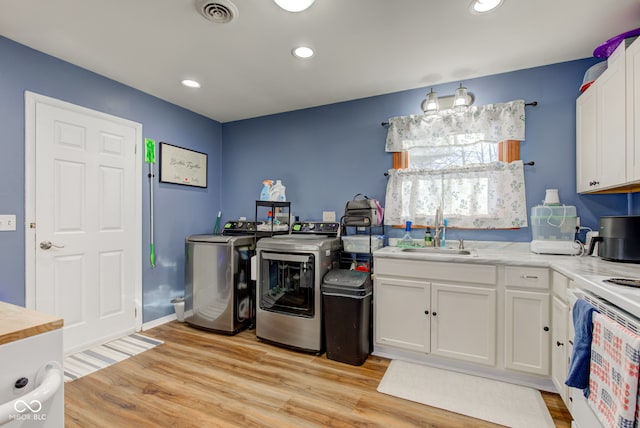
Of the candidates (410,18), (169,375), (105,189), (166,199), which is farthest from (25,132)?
(410,18)

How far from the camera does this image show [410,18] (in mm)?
1901

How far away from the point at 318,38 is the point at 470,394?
2592mm

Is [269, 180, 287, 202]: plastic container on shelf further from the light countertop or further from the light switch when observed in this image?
the light switch

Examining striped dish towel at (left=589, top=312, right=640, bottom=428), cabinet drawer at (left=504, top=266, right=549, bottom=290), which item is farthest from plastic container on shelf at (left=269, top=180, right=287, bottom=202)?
striped dish towel at (left=589, top=312, right=640, bottom=428)

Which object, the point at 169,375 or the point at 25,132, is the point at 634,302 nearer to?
the point at 169,375

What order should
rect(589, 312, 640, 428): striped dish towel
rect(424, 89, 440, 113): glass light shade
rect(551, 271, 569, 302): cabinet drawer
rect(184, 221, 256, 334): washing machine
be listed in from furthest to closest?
rect(184, 221, 256, 334): washing machine, rect(424, 89, 440, 113): glass light shade, rect(551, 271, 569, 302): cabinet drawer, rect(589, 312, 640, 428): striped dish towel

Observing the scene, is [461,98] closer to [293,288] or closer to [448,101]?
[448,101]

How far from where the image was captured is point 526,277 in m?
2.02

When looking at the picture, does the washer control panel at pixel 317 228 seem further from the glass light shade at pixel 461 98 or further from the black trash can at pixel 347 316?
the glass light shade at pixel 461 98

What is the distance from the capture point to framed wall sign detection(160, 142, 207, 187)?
127 inches

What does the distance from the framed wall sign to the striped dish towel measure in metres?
3.51

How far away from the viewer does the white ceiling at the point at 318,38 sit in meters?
1.81

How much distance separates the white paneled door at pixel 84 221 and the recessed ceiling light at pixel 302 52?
5.81ft

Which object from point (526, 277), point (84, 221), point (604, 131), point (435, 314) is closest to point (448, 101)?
point (604, 131)
